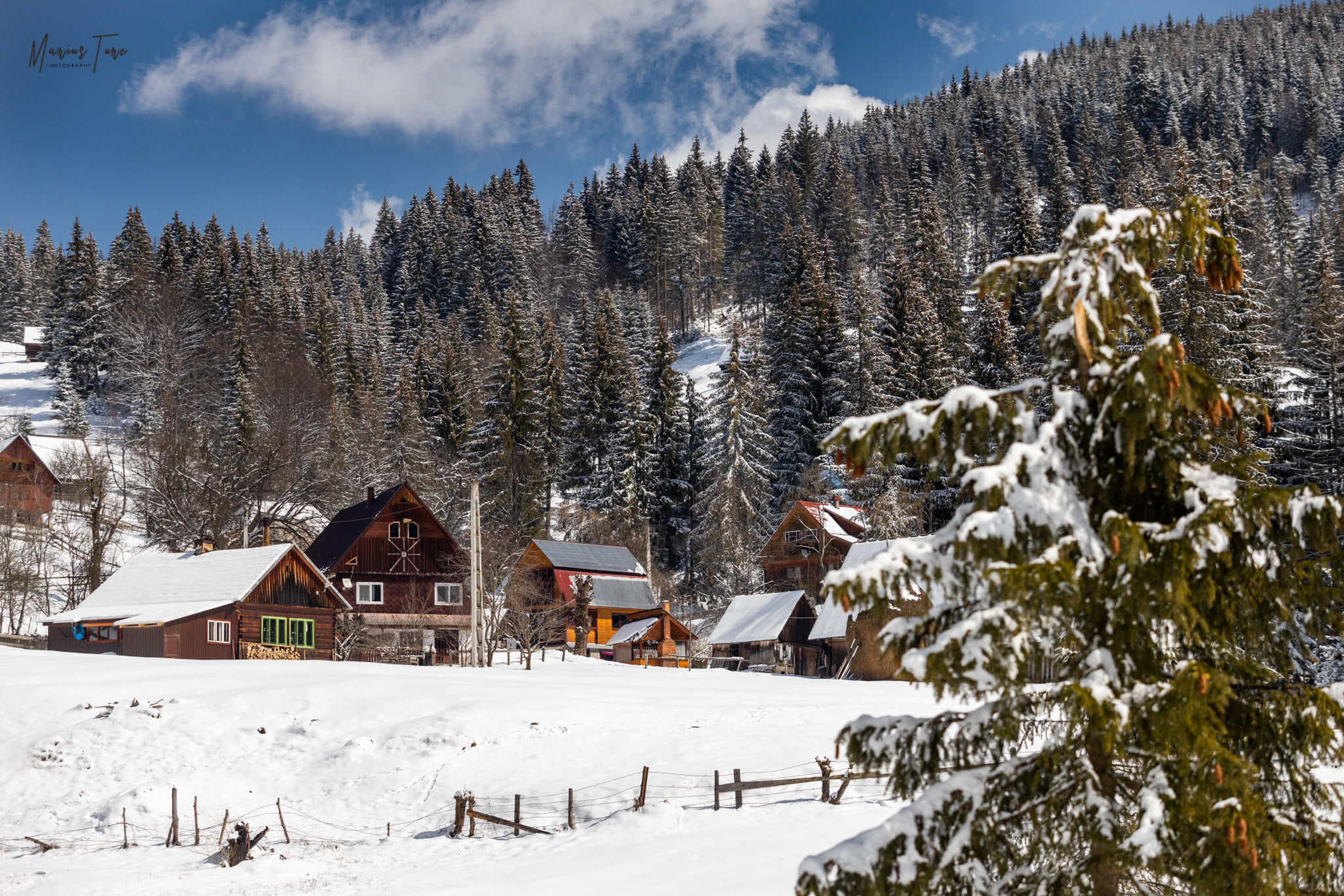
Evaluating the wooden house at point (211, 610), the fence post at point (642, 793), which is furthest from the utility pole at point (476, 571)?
the fence post at point (642, 793)

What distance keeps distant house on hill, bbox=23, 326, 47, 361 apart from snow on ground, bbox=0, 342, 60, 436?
1044 millimetres

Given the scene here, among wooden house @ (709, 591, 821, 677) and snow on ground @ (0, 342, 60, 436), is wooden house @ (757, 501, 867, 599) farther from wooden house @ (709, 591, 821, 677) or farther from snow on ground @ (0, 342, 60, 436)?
snow on ground @ (0, 342, 60, 436)

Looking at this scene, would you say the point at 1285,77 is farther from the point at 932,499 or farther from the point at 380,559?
the point at 380,559

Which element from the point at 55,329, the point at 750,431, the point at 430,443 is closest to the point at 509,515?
the point at 430,443

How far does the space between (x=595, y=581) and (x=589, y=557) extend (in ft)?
7.13

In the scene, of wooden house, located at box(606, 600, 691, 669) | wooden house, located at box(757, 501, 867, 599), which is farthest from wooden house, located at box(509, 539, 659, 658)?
wooden house, located at box(757, 501, 867, 599)

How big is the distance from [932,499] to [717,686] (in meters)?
20.1

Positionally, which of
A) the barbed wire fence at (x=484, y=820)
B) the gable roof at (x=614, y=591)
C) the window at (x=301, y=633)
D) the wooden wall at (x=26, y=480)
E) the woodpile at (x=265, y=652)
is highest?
the wooden wall at (x=26, y=480)

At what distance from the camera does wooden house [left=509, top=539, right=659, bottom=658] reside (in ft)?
206

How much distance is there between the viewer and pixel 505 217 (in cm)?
13762

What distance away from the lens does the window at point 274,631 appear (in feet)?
155

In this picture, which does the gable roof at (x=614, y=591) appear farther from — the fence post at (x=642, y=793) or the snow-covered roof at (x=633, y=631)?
the fence post at (x=642, y=793)

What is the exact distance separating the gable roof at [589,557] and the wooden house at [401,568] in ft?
22.8

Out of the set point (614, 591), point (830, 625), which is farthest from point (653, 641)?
point (830, 625)
